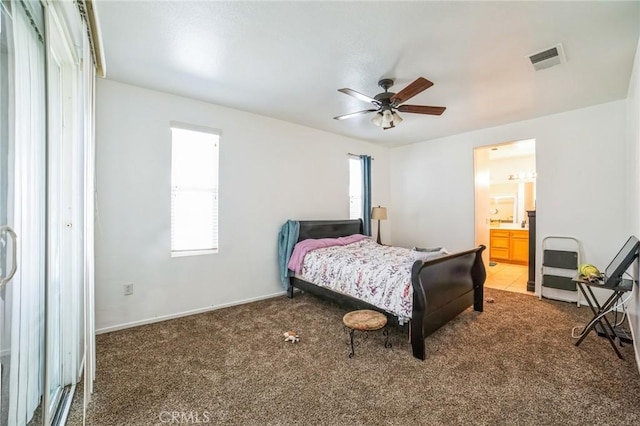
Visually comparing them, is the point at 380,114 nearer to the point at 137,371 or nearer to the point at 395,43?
the point at 395,43

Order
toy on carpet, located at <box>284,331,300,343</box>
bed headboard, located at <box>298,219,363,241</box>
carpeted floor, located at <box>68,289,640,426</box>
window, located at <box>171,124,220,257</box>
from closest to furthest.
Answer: carpeted floor, located at <box>68,289,640,426</box> → toy on carpet, located at <box>284,331,300,343</box> → window, located at <box>171,124,220,257</box> → bed headboard, located at <box>298,219,363,241</box>

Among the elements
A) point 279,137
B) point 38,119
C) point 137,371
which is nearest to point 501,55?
point 279,137

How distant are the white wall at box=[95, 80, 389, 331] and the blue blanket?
0.37ft

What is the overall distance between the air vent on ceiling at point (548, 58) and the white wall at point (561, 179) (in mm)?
1815

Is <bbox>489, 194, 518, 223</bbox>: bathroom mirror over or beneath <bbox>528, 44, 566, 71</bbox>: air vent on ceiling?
beneath

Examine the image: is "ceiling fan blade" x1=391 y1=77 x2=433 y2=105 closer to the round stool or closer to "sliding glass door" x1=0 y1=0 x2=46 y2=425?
the round stool

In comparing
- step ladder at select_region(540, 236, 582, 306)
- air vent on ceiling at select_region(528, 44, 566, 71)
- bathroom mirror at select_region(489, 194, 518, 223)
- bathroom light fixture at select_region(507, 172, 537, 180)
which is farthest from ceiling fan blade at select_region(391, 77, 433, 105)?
bathroom mirror at select_region(489, 194, 518, 223)

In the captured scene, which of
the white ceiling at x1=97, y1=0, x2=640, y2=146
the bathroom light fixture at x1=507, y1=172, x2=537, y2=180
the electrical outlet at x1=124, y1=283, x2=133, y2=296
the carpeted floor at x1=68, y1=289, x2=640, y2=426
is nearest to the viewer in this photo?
the carpeted floor at x1=68, y1=289, x2=640, y2=426

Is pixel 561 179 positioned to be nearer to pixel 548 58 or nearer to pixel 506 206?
pixel 548 58

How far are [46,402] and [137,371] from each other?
1002 millimetres

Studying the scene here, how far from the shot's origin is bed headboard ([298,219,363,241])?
14.2 ft

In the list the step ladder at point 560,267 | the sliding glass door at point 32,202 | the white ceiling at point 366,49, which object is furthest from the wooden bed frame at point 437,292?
the sliding glass door at point 32,202

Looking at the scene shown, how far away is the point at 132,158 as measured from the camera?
3094 mm

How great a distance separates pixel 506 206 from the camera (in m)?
7.06
